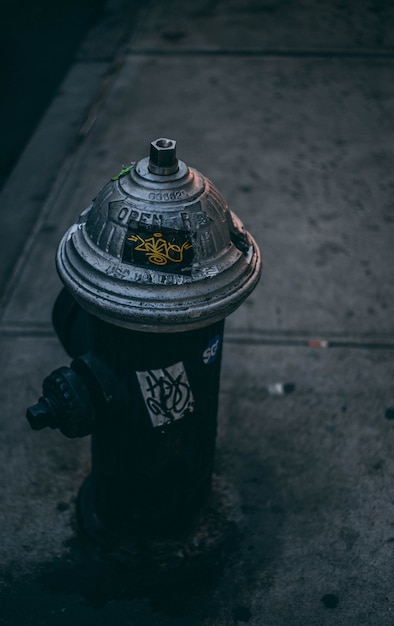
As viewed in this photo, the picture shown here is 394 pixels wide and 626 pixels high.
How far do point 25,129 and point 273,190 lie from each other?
7.08 ft

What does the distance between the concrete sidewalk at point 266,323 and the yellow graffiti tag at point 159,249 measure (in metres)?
1.33

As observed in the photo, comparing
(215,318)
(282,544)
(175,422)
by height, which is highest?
(215,318)

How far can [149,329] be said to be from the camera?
2.07m

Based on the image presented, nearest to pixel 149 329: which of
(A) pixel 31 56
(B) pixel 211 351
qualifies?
(B) pixel 211 351

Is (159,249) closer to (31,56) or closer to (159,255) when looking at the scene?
(159,255)

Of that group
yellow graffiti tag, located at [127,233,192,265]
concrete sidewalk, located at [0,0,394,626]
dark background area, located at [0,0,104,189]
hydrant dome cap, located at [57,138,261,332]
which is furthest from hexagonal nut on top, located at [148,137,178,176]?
dark background area, located at [0,0,104,189]

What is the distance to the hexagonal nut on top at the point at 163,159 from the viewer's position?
2094 millimetres

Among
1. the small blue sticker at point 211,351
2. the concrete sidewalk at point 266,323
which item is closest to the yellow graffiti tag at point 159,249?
the small blue sticker at point 211,351

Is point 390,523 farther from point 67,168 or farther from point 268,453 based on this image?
point 67,168

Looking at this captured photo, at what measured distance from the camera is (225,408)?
3387 millimetres

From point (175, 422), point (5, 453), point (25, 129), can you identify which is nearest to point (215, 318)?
point (175, 422)

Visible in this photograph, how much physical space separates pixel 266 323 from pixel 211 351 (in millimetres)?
1534

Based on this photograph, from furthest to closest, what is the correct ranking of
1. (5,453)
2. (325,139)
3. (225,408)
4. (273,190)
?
(325,139)
(273,190)
(225,408)
(5,453)

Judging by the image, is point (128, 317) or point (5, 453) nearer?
point (128, 317)
